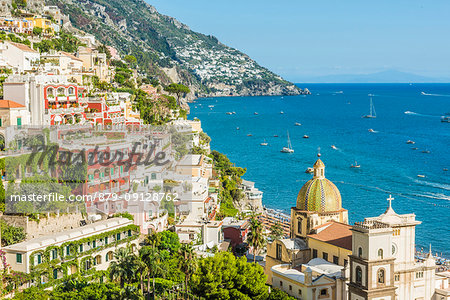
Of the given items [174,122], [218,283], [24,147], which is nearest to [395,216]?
[218,283]

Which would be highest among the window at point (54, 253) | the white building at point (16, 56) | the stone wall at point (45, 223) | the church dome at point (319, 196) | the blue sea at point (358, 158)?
the white building at point (16, 56)

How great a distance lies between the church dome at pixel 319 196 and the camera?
37219 mm

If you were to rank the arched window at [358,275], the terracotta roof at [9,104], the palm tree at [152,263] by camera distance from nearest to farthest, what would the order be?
the arched window at [358,275] < the palm tree at [152,263] < the terracotta roof at [9,104]

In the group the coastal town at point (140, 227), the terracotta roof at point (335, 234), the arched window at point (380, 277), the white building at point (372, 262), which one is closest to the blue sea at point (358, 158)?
the coastal town at point (140, 227)

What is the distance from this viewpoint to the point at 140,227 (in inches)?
1542

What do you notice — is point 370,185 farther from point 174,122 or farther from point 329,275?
Result: point 329,275

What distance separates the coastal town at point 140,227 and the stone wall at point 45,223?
0.07 meters

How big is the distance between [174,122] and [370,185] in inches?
1164

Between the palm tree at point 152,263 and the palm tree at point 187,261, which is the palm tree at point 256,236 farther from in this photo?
the palm tree at point 152,263

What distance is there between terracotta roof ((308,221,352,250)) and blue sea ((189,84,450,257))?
868 inches

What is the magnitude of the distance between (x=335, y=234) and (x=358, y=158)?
225ft

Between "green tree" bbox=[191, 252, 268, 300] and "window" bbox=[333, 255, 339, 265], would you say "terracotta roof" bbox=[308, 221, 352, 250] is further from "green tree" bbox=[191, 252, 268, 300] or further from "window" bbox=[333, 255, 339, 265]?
"green tree" bbox=[191, 252, 268, 300]

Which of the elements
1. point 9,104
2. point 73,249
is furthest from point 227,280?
point 9,104

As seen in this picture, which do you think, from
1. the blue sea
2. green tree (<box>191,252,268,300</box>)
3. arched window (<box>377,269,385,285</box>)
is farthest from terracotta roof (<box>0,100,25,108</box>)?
the blue sea
